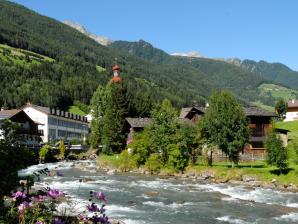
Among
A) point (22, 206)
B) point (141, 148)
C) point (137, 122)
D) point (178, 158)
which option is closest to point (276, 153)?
point (178, 158)

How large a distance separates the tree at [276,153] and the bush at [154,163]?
18.0 metres

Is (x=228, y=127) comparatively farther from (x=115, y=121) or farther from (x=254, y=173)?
(x=115, y=121)

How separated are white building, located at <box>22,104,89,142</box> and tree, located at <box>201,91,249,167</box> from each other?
76.1 metres

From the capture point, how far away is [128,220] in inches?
1045

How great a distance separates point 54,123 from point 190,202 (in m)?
110

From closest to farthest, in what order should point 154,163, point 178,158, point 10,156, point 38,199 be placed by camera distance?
point 38,199 < point 10,156 < point 178,158 < point 154,163

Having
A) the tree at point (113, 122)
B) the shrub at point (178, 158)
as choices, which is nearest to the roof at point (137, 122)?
the tree at point (113, 122)

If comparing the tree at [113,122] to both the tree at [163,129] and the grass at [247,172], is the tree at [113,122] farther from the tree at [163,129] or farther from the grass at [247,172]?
the grass at [247,172]

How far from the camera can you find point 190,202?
Result: 35.1 metres

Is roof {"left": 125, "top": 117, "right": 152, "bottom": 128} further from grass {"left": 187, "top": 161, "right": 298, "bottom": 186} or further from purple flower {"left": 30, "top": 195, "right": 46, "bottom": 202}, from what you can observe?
purple flower {"left": 30, "top": 195, "right": 46, "bottom": 202}

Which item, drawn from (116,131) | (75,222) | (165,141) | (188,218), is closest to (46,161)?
(116,131)

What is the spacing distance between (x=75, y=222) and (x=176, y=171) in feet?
156

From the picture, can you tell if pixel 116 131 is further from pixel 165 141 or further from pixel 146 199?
pixel 146 199

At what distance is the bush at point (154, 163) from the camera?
6178 centimetres
